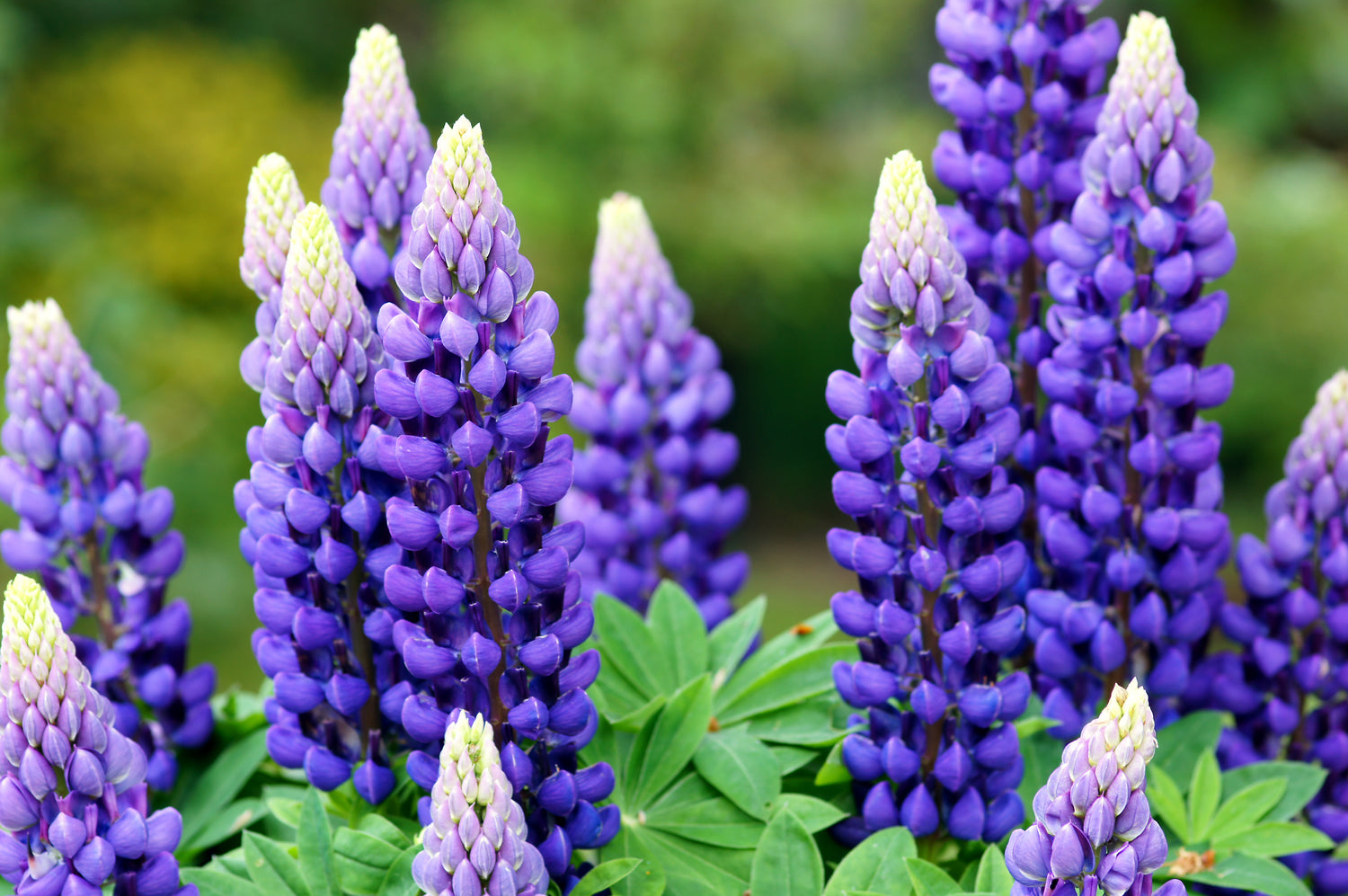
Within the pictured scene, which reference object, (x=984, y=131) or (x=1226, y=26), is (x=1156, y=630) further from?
(x=1226, y=26)

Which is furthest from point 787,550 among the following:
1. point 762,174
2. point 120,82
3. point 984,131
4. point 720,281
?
point 984,131

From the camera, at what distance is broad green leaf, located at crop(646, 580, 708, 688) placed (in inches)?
44.8

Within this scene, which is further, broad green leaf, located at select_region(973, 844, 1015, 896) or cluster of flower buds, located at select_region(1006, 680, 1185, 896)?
broad green leaf, located at select_region(973, 844, 1015, 896)

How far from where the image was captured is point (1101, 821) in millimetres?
723

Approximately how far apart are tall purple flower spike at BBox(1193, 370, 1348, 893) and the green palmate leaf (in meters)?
0.05

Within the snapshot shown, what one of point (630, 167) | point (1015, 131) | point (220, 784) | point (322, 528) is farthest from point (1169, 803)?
point (630, 167)

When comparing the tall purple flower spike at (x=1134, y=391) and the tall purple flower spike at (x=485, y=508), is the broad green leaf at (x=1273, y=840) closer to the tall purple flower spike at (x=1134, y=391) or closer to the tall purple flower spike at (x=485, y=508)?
the tall purple flower spike at (x=1134, y=391)

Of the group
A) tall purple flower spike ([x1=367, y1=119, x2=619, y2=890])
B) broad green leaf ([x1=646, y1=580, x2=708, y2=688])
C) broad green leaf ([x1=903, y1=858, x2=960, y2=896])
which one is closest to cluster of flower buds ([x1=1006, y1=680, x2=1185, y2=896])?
broad green leaf ([x1=903, y1=858, x2=960, y2=896])

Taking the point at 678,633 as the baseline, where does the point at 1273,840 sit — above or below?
below

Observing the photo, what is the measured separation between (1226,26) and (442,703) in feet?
27.1

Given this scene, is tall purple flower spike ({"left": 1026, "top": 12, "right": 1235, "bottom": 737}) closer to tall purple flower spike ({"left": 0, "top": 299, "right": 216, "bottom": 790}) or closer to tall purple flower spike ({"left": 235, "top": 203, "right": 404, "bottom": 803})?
tall purple flower spike ({"left": 235, "top": 203, "right": 404, "bottom": 803})

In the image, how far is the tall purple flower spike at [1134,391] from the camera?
1.01 m

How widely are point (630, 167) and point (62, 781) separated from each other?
6.21 metres

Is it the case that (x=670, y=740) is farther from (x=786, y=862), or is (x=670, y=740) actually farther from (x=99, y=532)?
(x=99, y=532)
